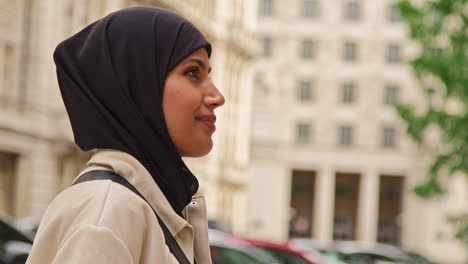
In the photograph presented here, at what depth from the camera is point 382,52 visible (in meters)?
77.2

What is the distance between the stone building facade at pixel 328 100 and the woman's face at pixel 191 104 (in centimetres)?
7386

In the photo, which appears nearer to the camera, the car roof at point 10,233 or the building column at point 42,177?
the car roof at point 10,233

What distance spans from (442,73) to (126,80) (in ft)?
77.6

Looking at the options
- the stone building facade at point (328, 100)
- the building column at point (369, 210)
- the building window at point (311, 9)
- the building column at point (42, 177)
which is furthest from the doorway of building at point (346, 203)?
the building column at point (42, 177)

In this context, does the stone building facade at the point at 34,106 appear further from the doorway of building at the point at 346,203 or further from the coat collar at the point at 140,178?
the doorway of building at the point at 346,203

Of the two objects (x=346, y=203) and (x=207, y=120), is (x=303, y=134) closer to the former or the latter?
(x=346, y=203)

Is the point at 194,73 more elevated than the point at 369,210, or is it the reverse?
the point at 194,73

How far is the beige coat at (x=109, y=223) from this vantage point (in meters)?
1.90

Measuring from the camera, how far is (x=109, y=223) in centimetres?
192

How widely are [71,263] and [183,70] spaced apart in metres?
0.52

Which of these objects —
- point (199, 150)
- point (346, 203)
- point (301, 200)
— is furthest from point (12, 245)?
point (346, 203)

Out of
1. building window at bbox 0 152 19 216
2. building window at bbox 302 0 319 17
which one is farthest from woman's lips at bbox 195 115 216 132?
building window at bbox 302 0 319 17

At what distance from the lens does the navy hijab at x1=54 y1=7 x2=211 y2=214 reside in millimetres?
2127

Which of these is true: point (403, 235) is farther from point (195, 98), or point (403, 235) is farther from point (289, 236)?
point (195, 98)
